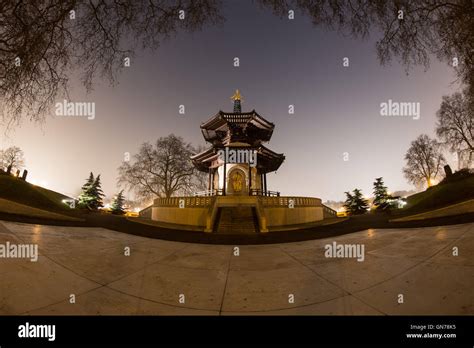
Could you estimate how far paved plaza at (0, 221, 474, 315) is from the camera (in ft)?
7.79

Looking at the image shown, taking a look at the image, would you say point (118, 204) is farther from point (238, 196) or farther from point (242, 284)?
point (242, 284)

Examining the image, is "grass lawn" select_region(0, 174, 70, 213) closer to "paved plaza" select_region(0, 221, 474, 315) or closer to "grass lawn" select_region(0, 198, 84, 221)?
"grass lawn" select_region(0, 198, 84, 221)

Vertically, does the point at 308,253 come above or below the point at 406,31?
below

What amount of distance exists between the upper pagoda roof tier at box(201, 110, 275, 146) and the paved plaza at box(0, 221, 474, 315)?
16934 millimetres

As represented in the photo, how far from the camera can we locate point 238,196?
1353 cm

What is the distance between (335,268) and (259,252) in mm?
2285

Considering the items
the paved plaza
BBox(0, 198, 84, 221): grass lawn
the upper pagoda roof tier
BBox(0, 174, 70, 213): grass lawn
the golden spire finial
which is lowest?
the paved plaza

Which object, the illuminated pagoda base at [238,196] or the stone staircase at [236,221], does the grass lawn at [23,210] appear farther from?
the stone staircase at [236,221]

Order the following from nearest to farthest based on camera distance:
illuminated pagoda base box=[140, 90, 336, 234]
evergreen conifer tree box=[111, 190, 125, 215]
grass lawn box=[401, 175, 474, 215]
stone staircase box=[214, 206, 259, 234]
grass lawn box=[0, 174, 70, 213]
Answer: stone staircase box=[214, 206, 259, 234]
grass lawn box=[401, 175, 474, 215]
grass lawn box=[0, 174, 70, 213]
illuminated pagoda base box=[140, 90, 336, 234]
evergreen conifer tree box=[111, 190, 125, 215]

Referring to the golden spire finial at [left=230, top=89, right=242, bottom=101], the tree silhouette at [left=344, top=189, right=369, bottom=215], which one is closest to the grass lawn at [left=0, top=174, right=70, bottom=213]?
the golden spire finial at [left=230, top=89, right=242, bottom=101]
